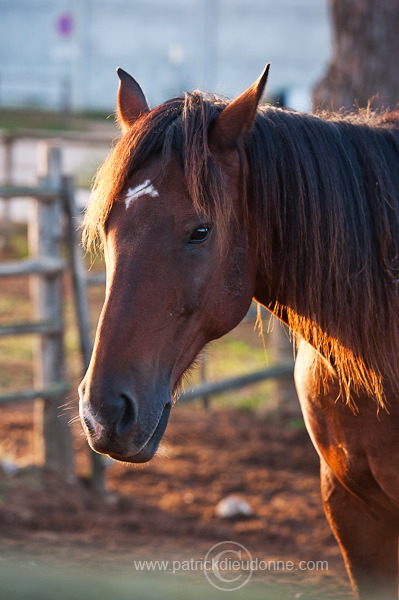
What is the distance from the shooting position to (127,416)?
2.10 metres

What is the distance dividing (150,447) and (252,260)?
0.69 metres

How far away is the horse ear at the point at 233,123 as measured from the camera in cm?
231

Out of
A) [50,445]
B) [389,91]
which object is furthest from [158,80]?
[50,445]

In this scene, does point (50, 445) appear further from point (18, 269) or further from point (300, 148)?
point (300, 148)

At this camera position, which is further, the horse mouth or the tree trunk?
the tree trunk

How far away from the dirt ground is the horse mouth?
1462 mm

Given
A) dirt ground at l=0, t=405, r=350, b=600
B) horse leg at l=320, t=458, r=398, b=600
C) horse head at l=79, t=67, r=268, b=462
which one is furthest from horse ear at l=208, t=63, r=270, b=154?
dirt ground at l=0, t=405, r=350, b=600

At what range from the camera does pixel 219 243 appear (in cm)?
230

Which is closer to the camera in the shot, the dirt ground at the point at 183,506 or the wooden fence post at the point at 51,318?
the dirt ground at the point at 183,506

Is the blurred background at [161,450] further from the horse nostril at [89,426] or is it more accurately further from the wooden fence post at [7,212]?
the wooden fence post at [7,212]

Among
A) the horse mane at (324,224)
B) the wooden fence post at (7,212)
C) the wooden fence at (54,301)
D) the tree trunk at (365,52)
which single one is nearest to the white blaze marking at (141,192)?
the horse mane at (324,224)

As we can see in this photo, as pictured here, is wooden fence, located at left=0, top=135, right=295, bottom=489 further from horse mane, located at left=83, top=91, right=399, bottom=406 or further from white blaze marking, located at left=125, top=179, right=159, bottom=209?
white blaze marking, located at left=125, top=179, right=159, bottom=209

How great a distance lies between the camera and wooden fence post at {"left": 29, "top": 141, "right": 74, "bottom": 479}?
211 inches

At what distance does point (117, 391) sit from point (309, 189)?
91 cm
